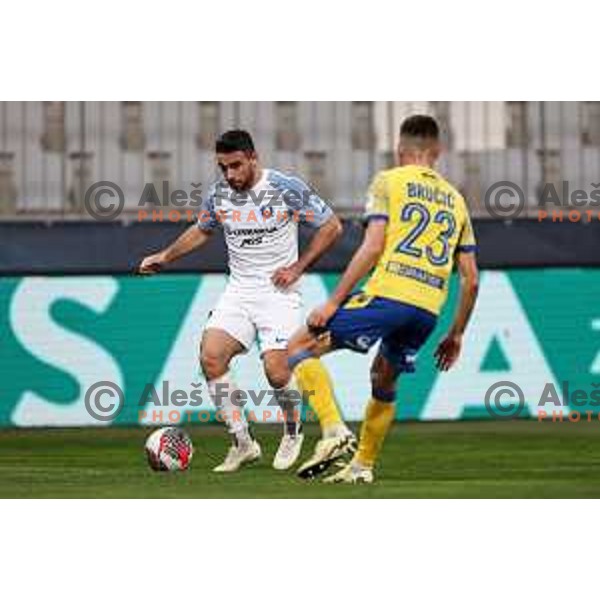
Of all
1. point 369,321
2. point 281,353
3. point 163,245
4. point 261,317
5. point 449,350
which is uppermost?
point 163,245

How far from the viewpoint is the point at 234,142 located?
12.0 meters

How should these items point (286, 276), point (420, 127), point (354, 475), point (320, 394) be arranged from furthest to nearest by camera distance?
point (286, 276) → point (320, 394) → point (354, 475) → point (420, 127)

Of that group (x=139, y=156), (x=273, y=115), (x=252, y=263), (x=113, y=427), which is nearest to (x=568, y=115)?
(x=273, y=115)

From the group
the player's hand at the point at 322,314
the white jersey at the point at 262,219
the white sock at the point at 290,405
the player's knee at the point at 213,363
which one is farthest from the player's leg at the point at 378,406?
the white jersey at the point at 262,219

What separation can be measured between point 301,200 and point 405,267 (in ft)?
5.99

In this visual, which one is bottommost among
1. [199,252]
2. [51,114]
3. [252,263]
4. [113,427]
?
[252,263]

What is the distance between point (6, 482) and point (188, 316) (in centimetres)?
594

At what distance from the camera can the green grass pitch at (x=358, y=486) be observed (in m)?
10.9

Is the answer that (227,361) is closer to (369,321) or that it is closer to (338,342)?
(338,342)

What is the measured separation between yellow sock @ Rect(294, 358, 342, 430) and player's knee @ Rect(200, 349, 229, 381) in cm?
54

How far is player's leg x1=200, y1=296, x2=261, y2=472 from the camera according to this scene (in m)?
12.3

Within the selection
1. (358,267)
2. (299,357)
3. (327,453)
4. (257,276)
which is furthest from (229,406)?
(358,267)

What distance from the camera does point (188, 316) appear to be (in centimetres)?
1758

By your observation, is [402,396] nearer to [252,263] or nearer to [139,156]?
[139,156]
